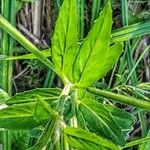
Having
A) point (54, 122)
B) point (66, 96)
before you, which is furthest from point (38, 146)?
point (66, 96)

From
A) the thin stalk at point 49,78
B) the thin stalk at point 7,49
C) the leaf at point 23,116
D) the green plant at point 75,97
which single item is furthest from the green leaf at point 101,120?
the thin stalk at point 49,78

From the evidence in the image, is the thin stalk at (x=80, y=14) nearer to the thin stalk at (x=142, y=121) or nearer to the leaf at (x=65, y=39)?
the thin stalk at (x=142, y=121)

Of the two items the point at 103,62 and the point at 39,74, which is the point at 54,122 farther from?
the point at 39,74

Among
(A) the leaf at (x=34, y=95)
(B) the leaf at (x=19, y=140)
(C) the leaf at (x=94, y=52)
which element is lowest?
(B) the leaf at (x=19, y=140)

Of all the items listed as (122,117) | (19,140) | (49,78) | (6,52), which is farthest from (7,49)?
(122,117)

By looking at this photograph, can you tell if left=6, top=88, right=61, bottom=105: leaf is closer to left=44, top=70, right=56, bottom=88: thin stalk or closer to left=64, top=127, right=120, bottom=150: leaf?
left=64, top=127, right=120, bottom=150: leaf

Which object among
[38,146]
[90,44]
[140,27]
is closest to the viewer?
[38,146]

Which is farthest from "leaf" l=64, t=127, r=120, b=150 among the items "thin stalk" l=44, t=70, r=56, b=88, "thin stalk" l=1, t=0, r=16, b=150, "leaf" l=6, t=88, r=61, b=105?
"thin stalk" l=44, t=70, r=56, b=88
